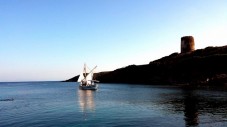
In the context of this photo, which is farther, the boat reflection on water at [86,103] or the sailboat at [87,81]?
the sailboat at [87,81]

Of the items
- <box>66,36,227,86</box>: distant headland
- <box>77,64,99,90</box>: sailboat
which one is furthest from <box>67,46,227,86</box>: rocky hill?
<box>77,64,99,90</box>: sailboat

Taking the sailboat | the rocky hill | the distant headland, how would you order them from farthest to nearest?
the rocky hill < the distant headland < the sailboat

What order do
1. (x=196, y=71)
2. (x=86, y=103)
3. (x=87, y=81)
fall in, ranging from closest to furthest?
(x=86, y=103), (x=87, y=81), (x=196, y=71)

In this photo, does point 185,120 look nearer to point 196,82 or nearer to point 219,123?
point 219,123

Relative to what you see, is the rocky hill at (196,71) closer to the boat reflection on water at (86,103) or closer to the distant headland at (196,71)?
the distant headland at (196,71)

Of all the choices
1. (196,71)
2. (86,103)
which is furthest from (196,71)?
(86,103)

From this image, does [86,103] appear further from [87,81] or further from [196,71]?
[196,71]

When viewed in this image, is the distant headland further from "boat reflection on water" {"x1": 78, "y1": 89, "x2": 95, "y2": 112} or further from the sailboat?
"boat reflection on water" {"x1": 78, "y1": 89, "x2": 95, "y2": 112}

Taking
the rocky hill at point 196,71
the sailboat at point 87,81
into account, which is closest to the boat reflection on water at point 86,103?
the sailboat at point 87,81

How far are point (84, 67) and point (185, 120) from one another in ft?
330

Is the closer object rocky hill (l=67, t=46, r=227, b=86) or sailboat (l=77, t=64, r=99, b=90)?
sailboat (l=77, t=64, r=99, b=90)

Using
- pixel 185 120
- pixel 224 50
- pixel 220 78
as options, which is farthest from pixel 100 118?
pixel 224 50

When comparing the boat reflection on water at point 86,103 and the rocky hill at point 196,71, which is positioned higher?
the rocky hill at point 196,71

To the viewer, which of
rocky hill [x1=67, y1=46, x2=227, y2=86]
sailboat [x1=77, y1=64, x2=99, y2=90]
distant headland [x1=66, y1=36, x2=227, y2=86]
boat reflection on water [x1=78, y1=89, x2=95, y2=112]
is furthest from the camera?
rocky hill [x1=67, y1=46, x2=227, y2=86]
